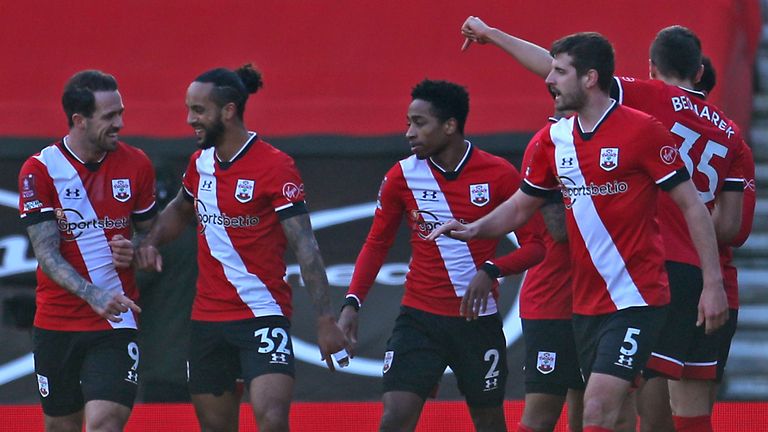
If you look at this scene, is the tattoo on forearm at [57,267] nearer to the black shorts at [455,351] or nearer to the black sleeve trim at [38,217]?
the black sleeve trim at [38,217]

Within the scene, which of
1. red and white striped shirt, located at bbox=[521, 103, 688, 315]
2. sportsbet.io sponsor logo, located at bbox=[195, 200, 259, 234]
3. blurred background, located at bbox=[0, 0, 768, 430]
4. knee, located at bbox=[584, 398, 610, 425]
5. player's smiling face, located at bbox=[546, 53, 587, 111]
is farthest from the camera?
blurred background, located at bbox=[0, 0, 768, 430]

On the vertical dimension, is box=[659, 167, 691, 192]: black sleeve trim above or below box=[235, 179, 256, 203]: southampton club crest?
above

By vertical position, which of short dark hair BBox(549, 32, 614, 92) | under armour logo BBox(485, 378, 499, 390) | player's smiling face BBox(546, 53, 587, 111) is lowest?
under armour logo BBox(485, 378, 499, 390)

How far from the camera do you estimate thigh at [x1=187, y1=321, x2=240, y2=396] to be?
6.64 m

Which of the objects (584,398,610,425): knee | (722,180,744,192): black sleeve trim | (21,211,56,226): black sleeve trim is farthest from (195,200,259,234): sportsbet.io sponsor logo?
(722,180,744,192): black sleeve trim

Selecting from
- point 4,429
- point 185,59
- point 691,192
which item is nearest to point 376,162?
point 185,59

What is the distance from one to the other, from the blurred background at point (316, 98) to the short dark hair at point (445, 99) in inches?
97.6

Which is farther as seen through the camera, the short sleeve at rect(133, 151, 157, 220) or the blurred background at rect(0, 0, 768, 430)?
the blurred background at rect(0, 0, 768, 430)

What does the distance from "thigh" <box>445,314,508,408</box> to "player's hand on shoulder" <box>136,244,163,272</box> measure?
56.7 inches

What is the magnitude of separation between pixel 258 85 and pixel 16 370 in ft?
10.9

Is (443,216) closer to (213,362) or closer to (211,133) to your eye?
(211,133)

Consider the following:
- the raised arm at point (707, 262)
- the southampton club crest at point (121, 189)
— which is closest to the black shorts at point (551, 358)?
the raised arm at point (707, 262)

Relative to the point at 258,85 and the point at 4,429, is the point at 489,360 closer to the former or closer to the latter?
the point at 258,85

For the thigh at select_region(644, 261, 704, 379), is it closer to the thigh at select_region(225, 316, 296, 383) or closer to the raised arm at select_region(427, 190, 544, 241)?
the raised arm at select_region(427, 190, 544, 241)
